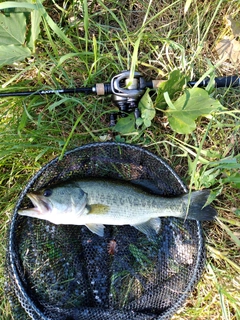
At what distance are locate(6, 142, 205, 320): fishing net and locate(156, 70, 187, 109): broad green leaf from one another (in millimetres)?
336

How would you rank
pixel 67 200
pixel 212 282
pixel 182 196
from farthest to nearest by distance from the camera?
pixel 212 282 < pixel 182 196 < pixel 67 200

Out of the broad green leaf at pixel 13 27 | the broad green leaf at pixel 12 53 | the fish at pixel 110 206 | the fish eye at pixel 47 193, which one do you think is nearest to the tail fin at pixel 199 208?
the fish at pixel 110 206

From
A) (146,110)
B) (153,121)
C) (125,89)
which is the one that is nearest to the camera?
(125,89)

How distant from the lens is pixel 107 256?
2.36 meters

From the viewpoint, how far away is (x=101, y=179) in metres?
2.21

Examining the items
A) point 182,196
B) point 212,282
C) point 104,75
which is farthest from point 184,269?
Result: point 104,75

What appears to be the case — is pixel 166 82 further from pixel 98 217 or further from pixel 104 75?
pixel 98 217

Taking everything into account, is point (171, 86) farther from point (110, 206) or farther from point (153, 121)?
point (110, 206)

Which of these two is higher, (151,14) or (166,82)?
(151,14)

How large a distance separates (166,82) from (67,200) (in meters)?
0.91

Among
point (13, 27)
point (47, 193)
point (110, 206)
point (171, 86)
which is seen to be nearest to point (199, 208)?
A: point (110, 206)

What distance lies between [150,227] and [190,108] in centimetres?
77

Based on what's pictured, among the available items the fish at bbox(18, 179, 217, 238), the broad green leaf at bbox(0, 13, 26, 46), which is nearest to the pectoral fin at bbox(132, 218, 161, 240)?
the fish at bbox(18, 179, 217, 238)

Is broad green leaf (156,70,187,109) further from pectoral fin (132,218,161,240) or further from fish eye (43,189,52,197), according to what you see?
fish eye (43,189,52,197)
